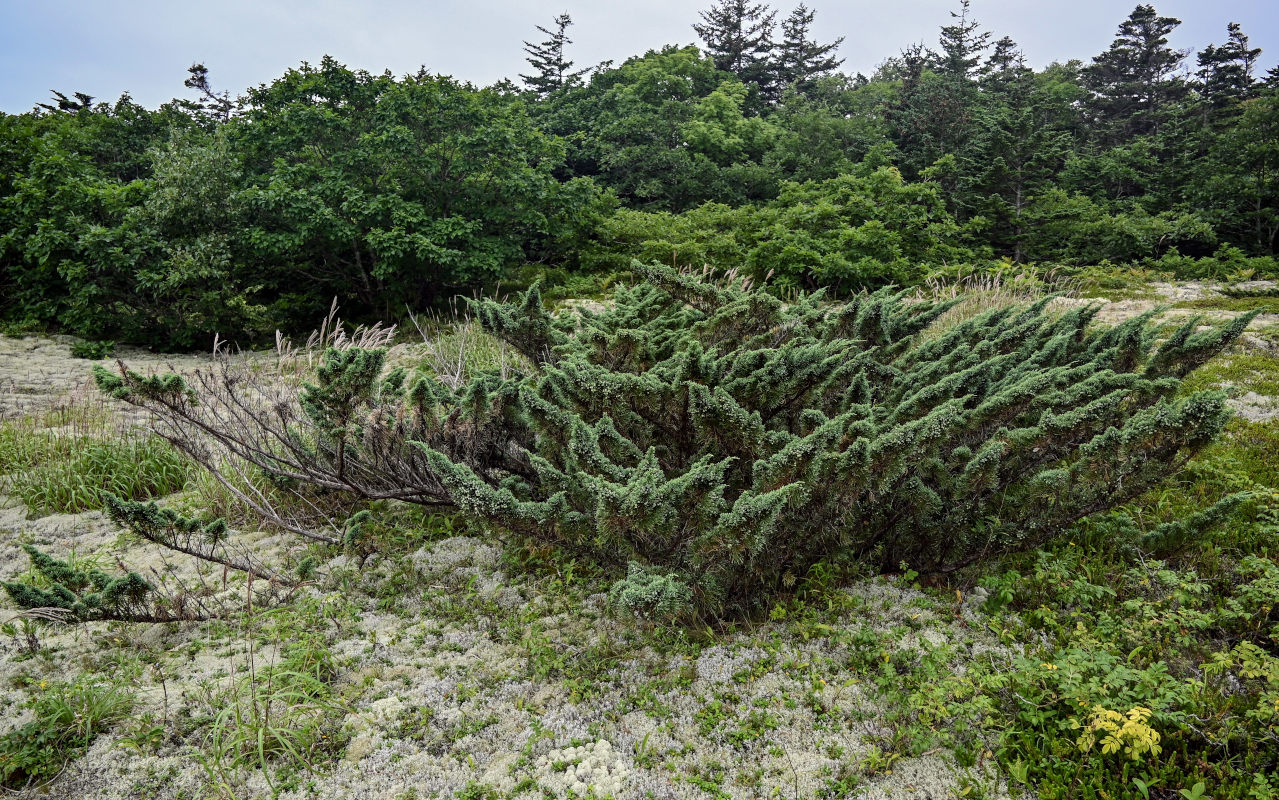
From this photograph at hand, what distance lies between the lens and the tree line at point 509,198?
10156 mm

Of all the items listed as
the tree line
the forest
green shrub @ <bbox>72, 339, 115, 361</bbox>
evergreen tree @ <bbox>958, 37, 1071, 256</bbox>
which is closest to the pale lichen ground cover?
the forest

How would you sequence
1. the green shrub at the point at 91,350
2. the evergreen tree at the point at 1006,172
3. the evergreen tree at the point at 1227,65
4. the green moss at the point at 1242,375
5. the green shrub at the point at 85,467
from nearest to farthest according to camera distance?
1. the green shrub at the point at 85,467
2. the green moss at the point at 1242,375
3. the green shrub at the point at 91,350
4. the evergreen tree at the point at 1006,172
5. the evergreen tree at the point at 1227,65

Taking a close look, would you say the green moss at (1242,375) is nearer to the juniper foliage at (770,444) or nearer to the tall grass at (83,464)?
the juniper foliage at (770,444)

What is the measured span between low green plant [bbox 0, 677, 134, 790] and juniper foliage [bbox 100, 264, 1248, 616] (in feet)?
3.69

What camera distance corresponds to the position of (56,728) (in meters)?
2.01

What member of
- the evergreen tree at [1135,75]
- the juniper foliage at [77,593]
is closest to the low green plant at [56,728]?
the juniper foliage at [77,593]

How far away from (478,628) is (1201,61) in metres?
36.3

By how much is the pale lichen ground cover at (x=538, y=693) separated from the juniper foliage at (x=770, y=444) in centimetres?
34

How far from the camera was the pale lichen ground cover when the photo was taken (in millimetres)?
1830

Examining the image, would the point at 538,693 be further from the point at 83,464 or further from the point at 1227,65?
the point at 1227,65

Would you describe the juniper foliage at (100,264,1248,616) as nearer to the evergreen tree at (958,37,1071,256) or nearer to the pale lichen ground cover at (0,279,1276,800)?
the pale lichen ground cover at (0,279,1276,800)

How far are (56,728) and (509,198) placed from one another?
10.6 metres

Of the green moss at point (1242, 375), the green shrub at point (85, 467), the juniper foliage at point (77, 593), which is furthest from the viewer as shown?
the green moss at point (1242, 375)

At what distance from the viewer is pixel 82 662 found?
245cm
